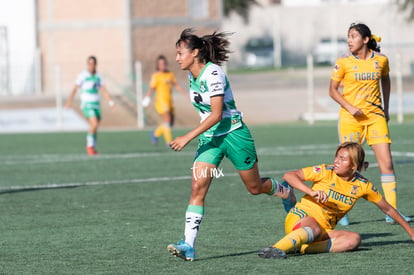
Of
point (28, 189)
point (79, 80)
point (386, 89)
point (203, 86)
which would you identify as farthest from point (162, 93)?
point (203, 86)

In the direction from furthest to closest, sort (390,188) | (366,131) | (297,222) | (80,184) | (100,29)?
(100,29) < (80,184) < (366,131) < (390,188) < (297,222)

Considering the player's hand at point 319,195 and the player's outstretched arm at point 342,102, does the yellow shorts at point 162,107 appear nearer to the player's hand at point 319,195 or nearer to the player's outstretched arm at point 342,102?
the player's outstretched arm at point 342,102

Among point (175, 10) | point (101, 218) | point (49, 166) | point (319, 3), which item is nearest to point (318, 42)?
point (319, 3)

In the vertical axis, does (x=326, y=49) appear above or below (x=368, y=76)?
below

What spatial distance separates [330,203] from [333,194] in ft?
0.28

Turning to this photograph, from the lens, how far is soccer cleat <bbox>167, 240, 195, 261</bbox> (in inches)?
343

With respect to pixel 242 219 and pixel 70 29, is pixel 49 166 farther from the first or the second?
Answer: pixel 70 29

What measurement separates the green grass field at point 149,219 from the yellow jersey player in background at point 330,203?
13 centimetres

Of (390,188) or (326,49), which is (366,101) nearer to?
(390,188)

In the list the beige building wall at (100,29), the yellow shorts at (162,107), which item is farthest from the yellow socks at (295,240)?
the beige building wall at (100,29)

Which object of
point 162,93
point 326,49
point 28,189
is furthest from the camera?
point 326,49

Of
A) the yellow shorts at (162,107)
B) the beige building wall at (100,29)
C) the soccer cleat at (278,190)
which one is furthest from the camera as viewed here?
the beige building wall at (100,29)

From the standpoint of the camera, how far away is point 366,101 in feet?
37.9

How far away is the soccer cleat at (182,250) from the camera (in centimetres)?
871
